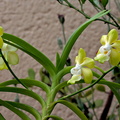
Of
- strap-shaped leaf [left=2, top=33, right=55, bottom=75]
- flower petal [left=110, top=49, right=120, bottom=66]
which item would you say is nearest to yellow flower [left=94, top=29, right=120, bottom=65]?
flower petal [left=110, top=49, right=120, bottom=66]

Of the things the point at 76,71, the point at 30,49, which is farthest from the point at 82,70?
the point at 30,49

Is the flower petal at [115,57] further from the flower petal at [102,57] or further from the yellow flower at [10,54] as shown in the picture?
the yellow flower at [10,54]

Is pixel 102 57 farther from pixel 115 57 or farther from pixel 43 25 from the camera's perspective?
pixel 43 25

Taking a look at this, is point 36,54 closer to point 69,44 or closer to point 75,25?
point 69,44

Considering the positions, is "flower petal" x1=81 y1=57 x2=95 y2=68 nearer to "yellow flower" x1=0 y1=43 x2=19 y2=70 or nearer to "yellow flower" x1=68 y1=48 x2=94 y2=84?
"yellow flower" x1=68 y1=48 x2=94 y2=84

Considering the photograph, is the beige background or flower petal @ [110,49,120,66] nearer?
flower petal @ [110,49,120,66]

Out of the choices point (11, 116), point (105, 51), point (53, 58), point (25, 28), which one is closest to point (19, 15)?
point (25, 28)

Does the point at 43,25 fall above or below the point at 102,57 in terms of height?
above

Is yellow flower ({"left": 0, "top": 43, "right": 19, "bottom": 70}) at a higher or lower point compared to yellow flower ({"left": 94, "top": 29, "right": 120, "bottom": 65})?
higher
